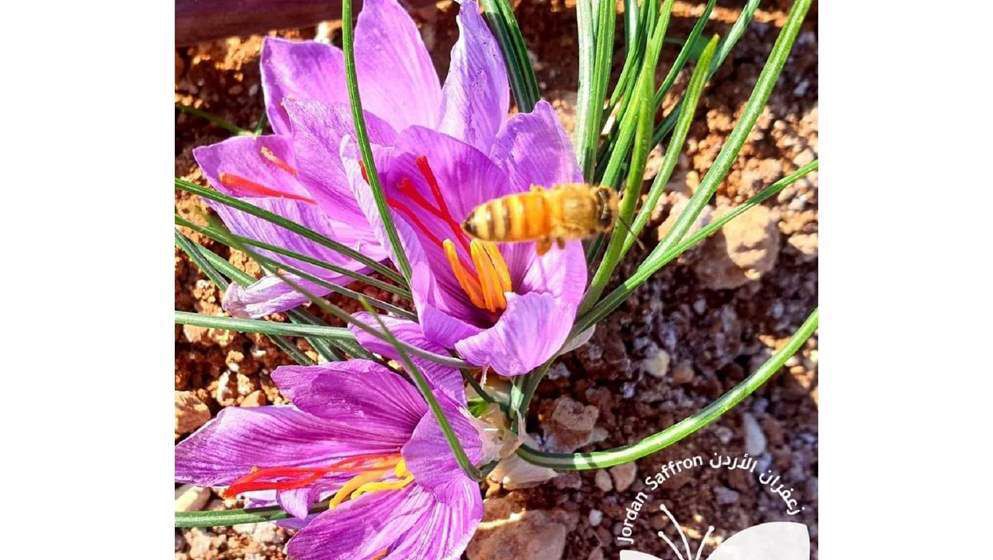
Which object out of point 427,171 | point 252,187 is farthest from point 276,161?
point 427,171

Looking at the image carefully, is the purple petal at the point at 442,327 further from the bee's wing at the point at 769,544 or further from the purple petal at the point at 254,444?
the bee's wing at the point at 769,544

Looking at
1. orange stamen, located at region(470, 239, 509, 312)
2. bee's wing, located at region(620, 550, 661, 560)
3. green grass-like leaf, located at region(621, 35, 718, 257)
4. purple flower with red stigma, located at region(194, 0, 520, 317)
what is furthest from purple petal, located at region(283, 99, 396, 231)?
bee's wing, located at region(620, 550, 661, 560)

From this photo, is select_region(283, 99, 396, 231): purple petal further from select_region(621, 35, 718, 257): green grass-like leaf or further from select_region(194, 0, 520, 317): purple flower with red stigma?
select_region(621, 35, 718, 257): green grass-like leaf

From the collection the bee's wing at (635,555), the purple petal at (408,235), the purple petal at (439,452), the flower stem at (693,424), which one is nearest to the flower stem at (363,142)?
the purple petal at (408,235)

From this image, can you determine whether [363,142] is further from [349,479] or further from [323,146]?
[349,479]
